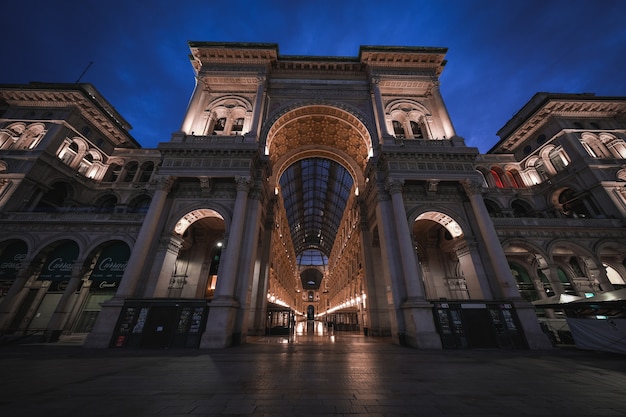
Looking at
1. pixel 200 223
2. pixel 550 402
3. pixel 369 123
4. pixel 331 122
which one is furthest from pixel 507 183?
pixel 200 223

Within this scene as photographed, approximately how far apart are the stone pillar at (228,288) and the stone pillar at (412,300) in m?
8.94

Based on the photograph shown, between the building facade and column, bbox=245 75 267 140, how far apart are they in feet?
0.44

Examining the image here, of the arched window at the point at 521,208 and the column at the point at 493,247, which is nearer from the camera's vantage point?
the column at the point at 493,247

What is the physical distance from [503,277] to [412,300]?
5280 mm

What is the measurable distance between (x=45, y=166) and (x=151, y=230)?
18.3m

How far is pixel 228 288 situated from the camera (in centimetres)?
1182

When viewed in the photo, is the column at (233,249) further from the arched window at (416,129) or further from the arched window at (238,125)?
the arched window at (416,129)

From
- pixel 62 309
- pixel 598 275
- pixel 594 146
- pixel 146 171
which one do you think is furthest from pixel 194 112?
pixel 594 146

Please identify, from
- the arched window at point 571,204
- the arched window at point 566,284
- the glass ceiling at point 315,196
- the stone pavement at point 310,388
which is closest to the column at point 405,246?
the stone pavement at point 310,388

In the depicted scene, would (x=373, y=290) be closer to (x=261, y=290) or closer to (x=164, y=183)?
(x=261, y=290)

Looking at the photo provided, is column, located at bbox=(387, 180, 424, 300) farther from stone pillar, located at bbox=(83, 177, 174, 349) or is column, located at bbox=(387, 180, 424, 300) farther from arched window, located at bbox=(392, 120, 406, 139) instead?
stone pillar, located at bbox=(83, 177, 174, 349)

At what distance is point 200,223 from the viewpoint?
19.4 metres

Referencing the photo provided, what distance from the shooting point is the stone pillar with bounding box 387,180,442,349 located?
35.2ft

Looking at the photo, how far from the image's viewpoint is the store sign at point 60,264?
1694cm
